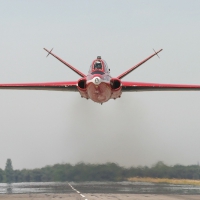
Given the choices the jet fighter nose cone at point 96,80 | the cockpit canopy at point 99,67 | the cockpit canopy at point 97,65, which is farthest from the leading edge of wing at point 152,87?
the jet fighter nose cone at point 96,80

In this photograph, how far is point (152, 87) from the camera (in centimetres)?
3847

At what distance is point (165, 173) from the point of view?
4828 centimetres

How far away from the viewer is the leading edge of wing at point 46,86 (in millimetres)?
37594

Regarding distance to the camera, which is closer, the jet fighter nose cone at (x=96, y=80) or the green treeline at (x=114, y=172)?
the jet fighter nose cone at (x=96, y=80)

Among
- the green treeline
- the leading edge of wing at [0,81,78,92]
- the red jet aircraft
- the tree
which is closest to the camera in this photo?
the red jet aircraft

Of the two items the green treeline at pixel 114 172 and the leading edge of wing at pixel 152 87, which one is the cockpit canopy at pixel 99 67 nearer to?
the leading edge of wing at pixel 152 87

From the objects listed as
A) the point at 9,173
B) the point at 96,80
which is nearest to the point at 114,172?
the point at 96,80

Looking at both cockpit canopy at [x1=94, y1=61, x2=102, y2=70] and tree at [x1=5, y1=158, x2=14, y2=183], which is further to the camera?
tree at [x1=5, y1=158, x2=14, y2=183]

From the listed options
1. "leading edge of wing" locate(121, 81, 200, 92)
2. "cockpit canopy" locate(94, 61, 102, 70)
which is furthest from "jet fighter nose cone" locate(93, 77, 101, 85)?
"leading edge of wing" locate(121, 81, 200, 92)

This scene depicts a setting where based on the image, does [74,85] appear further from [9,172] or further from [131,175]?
[9,172]

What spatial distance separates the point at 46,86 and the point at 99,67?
5.98 metres

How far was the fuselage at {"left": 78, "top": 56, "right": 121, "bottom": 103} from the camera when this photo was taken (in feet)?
110

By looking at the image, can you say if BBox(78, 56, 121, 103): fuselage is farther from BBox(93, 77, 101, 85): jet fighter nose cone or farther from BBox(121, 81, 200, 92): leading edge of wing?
BBox(121, 81, 200, 92): leading edge of wing

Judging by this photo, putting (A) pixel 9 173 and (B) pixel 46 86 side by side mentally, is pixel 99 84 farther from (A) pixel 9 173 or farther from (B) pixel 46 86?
(A) pixel 9 173
